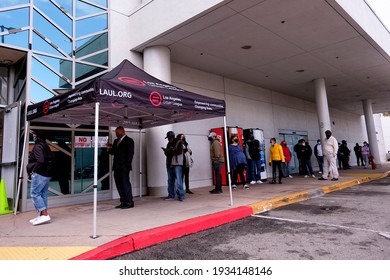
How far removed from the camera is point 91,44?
8617 mm

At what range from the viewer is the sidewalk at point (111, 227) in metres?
3.55

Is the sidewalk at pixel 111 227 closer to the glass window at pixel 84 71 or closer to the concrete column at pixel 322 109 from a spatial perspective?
the glass window at pixel 84 71

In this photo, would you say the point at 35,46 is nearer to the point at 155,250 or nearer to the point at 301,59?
the point at 155,250

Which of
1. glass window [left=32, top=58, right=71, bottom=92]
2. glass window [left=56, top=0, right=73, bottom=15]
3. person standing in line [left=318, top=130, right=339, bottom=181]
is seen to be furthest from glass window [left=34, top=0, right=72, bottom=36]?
person standing in line [left=318, top=130, right=339, bottom=181]

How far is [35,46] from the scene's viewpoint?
737 cm

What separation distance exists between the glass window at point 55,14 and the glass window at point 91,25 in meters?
0.28

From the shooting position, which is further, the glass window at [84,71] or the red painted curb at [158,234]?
the glass window at [84,71]

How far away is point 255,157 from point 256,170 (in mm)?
1024

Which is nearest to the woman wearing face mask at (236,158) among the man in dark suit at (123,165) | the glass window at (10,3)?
the man in dark suit at (123,165)

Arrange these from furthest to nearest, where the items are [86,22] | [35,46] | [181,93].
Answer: [86,22], [35,46], [181,93]

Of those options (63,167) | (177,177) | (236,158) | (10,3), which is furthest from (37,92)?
(236,158)

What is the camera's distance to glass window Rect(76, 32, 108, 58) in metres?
8.32
